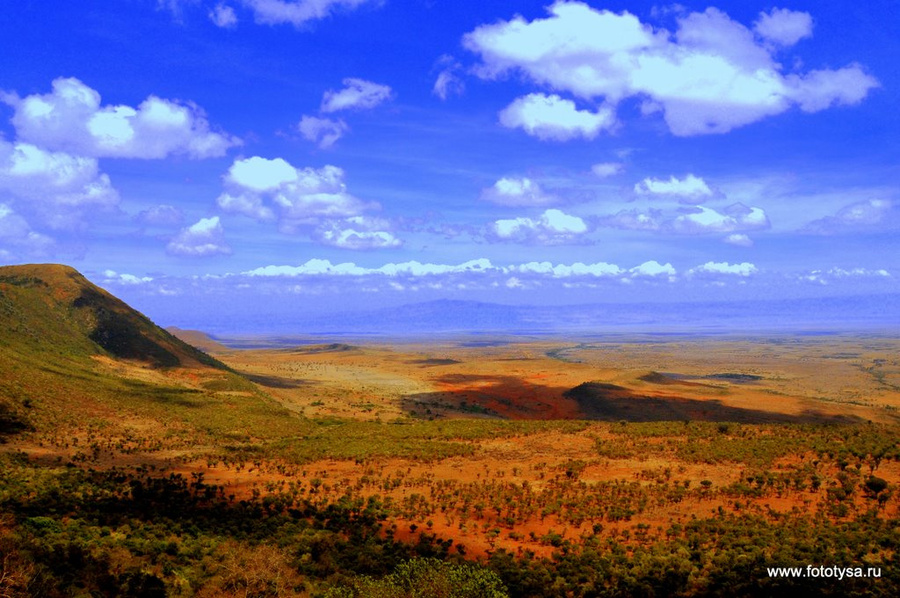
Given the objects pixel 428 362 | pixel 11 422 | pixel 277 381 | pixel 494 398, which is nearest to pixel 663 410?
pixel 494 398

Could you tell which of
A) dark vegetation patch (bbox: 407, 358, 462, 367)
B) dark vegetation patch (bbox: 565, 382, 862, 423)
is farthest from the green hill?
dark vegetation patch (bbox: 407, 358, 462, 367)

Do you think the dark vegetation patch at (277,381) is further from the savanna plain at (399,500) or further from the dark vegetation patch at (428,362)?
the dark vegetation patch at (428,362)

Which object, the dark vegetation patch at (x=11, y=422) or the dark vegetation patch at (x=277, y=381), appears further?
the dark vegetation patch at (x=277, y=381)

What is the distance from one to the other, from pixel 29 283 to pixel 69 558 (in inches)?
2870

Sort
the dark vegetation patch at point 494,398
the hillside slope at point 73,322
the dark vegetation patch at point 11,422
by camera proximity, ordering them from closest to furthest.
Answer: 1. the dark vegetation patch at point 11,422
2. the hillside slope at point 73,322
3. the dark vegetation patch at point 494,398

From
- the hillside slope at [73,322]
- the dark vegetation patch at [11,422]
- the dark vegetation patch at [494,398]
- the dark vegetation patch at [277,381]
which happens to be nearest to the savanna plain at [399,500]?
→ the dark vegetation patch at [11,422]

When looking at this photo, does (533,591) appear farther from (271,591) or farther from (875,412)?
(875,412)

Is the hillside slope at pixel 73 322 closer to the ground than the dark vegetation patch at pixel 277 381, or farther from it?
farther from it

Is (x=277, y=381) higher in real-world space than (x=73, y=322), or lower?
lower

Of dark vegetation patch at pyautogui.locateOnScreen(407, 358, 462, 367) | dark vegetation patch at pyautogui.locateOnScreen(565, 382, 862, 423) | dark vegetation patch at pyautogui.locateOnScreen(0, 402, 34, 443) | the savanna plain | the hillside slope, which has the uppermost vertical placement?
the hillside slope

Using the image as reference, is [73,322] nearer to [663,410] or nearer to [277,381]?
[277,381]

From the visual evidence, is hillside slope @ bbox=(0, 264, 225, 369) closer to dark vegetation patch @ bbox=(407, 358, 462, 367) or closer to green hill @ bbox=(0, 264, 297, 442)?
green hill @ bbox=(0, 264, 297, 442)

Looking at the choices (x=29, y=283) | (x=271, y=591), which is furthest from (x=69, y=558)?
(x=29, y=283)

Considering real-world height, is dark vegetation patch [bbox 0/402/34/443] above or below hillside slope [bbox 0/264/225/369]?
below
